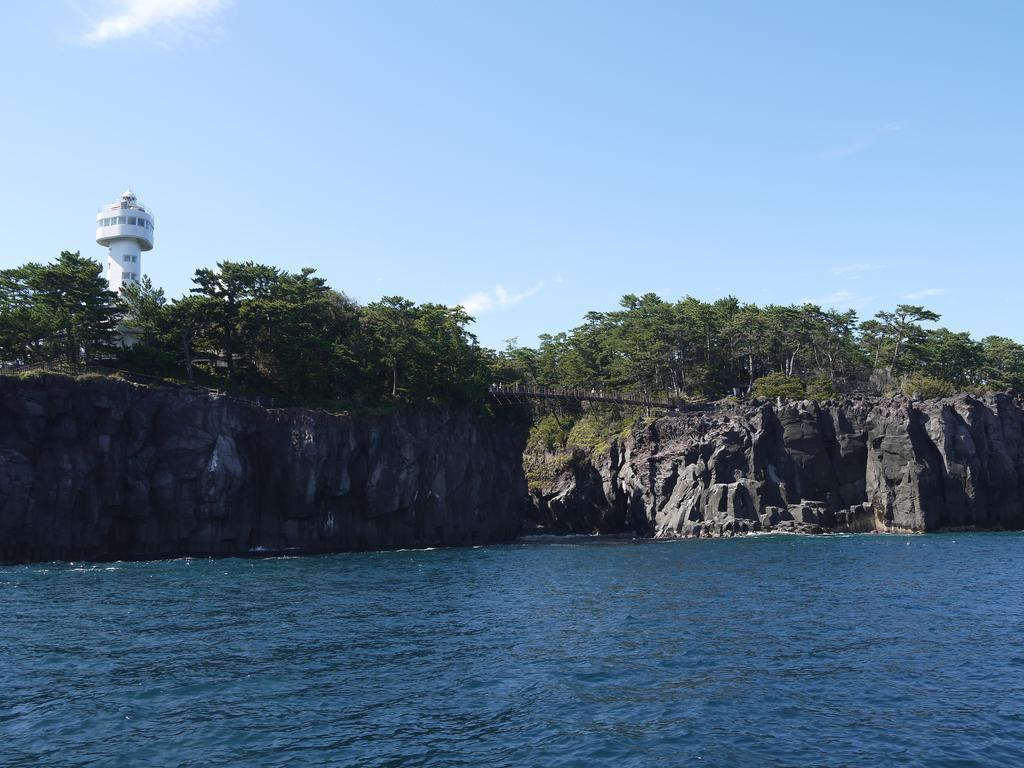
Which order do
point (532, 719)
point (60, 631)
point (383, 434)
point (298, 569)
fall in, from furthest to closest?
point (383, 434) < point (298, 569) < point (60, 631) < point (532, 719)

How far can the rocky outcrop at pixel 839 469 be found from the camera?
260 feet

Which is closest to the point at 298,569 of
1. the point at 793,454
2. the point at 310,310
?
the point at 310,310

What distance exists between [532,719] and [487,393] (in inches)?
2674

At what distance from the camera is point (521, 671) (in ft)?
86.1

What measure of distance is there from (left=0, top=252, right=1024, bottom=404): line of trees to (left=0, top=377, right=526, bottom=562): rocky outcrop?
16.5 ft

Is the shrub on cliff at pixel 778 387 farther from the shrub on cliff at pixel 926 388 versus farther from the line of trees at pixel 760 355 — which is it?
the shrub on cliff at pixel 926 388

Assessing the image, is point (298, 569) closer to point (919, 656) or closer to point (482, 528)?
point (482, 528)

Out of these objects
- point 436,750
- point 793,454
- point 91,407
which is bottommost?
point 436,750

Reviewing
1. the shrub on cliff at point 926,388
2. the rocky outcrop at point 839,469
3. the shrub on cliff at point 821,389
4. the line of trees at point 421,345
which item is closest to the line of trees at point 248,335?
the line of trees at point 421,345

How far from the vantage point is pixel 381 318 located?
282ft

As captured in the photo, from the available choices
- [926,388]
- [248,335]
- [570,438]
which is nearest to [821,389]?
[926,388]

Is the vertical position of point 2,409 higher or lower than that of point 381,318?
lower

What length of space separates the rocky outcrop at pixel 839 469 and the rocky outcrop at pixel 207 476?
22405 mm

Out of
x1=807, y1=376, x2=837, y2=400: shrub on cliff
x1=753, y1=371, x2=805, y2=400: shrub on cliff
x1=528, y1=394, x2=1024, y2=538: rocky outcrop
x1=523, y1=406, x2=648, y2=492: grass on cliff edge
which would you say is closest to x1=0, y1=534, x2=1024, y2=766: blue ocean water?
x1=528, y1=394, x2=1024, y2=538: rocky outcrop
